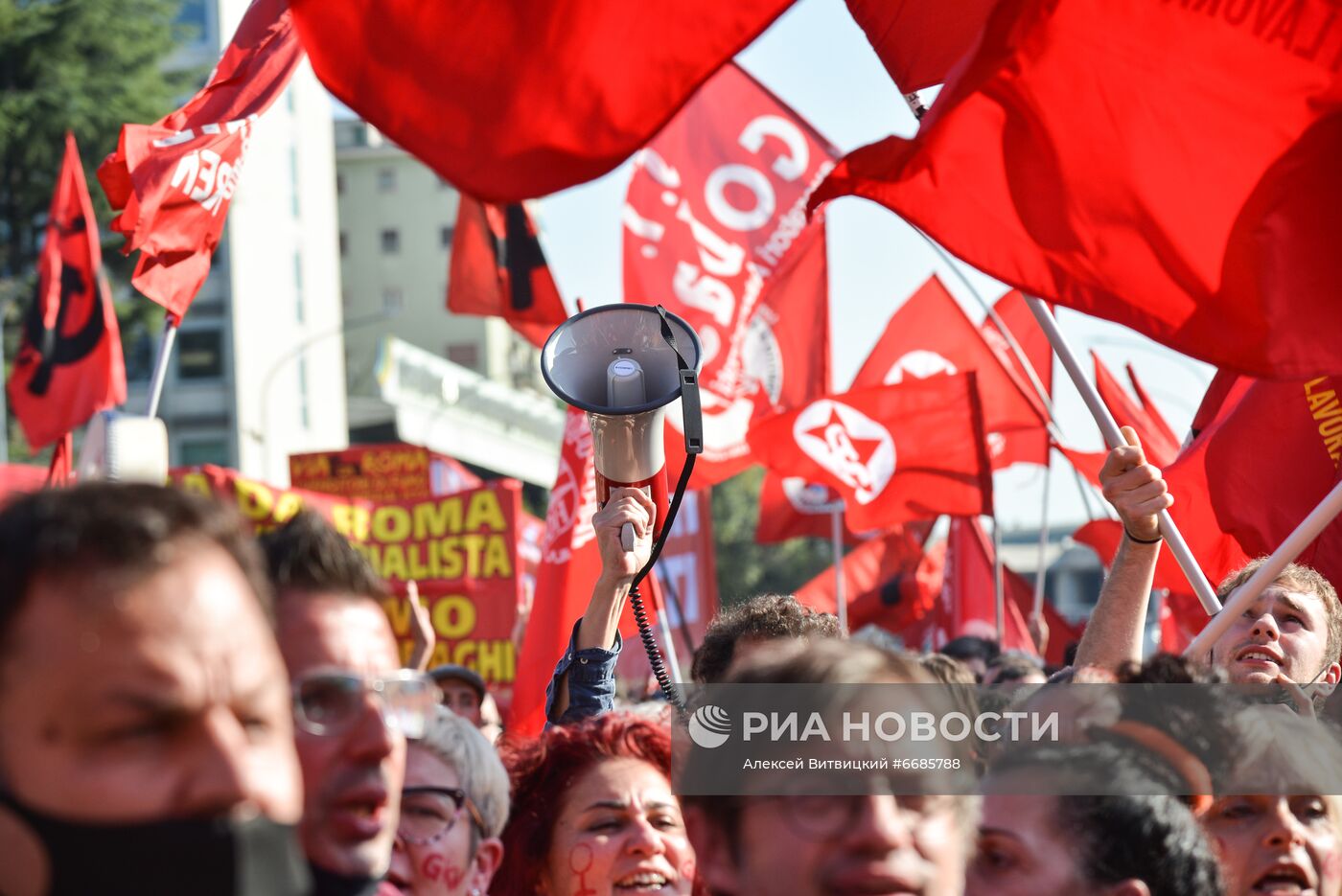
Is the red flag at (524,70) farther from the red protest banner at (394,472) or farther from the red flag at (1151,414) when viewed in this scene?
the red protest banner at (394,472)

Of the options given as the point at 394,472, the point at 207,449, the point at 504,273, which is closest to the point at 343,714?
the point at 504,273

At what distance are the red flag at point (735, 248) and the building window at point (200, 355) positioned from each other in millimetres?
39503

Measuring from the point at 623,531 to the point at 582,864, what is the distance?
0.82m

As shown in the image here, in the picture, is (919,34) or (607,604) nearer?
(607,604)

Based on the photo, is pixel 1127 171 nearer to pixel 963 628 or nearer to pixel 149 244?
pixel 149 244

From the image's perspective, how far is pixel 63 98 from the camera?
2786cm

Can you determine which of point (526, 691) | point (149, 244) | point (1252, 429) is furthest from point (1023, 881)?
point (149, 244)

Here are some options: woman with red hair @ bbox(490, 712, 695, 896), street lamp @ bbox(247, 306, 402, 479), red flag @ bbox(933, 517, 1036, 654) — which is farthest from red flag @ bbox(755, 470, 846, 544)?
street lamp @ bbox(247, 306, 402, 479)

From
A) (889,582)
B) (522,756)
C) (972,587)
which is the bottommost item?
(522,756)

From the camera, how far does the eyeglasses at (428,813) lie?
9.67ft

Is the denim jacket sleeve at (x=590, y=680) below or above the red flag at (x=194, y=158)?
below

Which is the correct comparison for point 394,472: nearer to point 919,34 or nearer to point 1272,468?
point 1272,468

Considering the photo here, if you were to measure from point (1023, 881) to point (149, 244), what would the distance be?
4.64 m

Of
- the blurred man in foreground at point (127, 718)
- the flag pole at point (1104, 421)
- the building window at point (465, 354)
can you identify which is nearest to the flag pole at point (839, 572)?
the flag pole at point (1104, 421)
